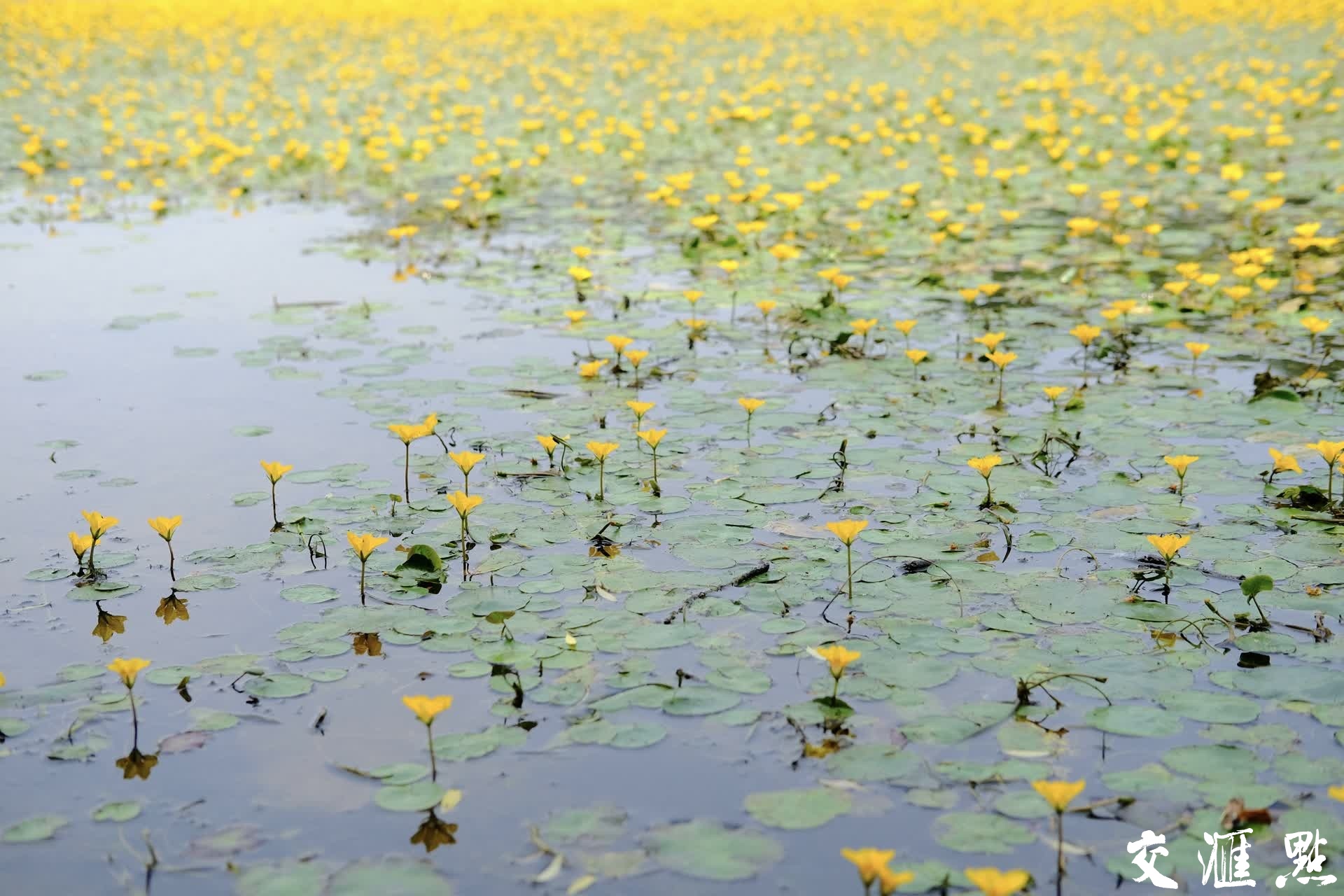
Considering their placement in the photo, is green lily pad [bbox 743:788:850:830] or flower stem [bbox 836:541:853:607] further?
flower stem [bbox 836:541:853:607]

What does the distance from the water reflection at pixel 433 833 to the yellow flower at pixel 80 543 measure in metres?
1.27

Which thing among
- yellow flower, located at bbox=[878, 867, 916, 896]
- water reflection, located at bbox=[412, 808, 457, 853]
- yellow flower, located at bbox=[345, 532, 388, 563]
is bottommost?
water reflection, located at bbox=[412, 808, 457, 853]

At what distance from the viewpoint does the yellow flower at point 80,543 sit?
9.86 feet

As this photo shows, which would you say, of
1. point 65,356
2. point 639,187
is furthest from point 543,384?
point 639,187

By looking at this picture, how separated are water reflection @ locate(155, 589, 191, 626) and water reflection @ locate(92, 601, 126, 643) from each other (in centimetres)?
8

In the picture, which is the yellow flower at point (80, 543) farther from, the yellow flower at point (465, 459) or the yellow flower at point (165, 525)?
the yellow flower at point (465, 459)

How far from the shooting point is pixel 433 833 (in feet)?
7.19

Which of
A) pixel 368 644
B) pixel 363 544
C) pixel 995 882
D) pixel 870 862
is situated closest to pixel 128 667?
pixel 368 644

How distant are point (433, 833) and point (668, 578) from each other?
1.04 meters

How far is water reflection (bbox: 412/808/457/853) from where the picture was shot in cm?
217

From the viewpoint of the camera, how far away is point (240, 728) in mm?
2498

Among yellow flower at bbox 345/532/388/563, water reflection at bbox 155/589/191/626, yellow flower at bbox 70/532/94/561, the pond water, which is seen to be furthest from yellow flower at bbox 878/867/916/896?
yellow flower at bbox 70/532/94/561

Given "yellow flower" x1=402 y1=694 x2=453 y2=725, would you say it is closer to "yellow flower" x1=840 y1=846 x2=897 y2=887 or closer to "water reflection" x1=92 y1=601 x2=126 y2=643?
"yellow flower" x1=840 y1=846 x2=897 y2=887

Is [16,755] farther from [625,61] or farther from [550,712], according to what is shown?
[625,61]
